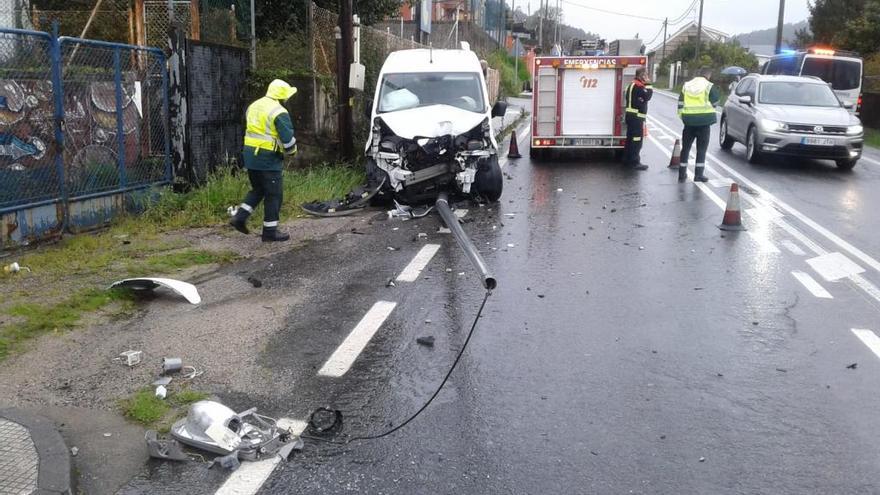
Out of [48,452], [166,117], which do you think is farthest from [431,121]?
[48,452]

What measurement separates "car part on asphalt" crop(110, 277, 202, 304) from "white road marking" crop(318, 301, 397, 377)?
5.11ft

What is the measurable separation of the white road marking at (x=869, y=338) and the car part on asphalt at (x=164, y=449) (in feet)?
15.7

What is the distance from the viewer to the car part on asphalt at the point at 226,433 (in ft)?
14.0

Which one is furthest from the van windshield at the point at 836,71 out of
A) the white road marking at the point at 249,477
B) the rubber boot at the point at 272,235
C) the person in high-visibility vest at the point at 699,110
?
the white road marking at the point at 249,477

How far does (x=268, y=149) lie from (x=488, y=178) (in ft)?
12.0

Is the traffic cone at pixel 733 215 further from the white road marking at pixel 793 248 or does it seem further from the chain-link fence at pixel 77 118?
the chain-link fence at pixel 77 118

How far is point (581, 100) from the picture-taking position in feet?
56.2

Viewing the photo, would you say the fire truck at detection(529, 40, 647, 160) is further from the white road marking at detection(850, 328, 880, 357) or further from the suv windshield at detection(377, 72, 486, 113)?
the white road marking at detection(850, 328, 880, 357)

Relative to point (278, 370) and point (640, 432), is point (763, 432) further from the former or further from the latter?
point (278, 370)

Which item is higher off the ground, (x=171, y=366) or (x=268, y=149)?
(x=268, y=149)

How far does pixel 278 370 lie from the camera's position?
5453 mm

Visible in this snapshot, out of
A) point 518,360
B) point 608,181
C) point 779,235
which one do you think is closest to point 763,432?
point 518,360

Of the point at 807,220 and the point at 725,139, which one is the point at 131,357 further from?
the point at 725,139

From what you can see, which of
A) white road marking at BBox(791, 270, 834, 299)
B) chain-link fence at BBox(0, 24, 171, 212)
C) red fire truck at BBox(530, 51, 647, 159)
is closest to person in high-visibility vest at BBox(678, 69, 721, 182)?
red fire truck at BBox(530, 51, 647, 159)
